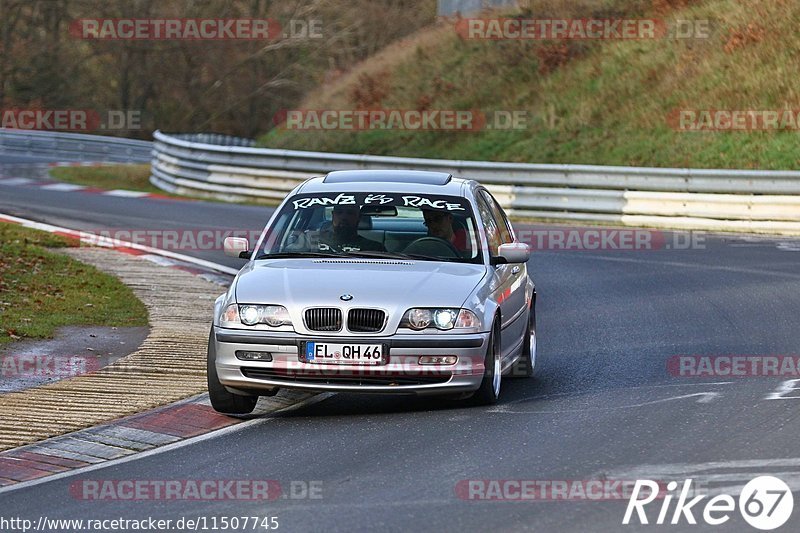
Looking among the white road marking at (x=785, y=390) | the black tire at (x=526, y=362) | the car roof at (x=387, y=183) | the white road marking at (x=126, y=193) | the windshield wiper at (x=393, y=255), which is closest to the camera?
the white road marking at (x=785, y=390)

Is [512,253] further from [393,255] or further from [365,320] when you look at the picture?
[365,320]

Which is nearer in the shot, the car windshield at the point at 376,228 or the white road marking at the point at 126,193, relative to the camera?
the car windshield at the point at 376,228

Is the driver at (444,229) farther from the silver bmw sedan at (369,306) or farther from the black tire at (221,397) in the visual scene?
the black tire at (221,397)

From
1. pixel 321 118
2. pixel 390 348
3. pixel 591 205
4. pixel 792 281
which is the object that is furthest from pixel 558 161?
pixel 390 348

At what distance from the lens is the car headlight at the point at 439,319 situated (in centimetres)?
882

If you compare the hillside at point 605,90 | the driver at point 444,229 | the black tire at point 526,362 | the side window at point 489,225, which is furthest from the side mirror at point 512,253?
the hillside at point 605,90

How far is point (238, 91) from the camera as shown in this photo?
57844mm

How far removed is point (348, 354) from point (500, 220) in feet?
9.21

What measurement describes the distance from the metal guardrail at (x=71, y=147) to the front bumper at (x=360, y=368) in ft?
107

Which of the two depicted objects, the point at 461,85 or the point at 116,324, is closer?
the point at 116,324

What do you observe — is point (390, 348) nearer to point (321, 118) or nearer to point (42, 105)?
point (321, 118)

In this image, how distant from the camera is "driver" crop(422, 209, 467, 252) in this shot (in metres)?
9.99

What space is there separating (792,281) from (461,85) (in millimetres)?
19102

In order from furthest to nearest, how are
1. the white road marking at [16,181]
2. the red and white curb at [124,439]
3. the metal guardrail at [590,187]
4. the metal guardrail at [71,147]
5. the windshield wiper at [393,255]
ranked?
1. the metal guardrail at [71,147]
2. the white road marking at [16,181]
3. the metal guardrail at [590,187]
4. the windshield wiper at [393,255]
5. the red and white curb at [124,439]
